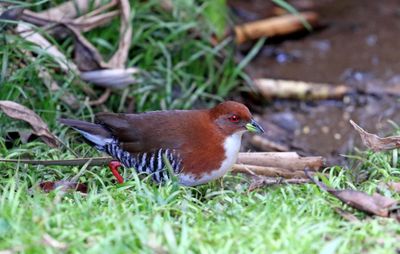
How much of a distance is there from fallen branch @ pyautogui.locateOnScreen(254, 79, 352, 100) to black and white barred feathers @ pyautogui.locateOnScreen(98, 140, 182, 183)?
3.02 metres

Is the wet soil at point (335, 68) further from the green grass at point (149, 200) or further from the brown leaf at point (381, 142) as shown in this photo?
the brown leaf at point (381, 142)

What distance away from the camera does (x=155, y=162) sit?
5301 mm

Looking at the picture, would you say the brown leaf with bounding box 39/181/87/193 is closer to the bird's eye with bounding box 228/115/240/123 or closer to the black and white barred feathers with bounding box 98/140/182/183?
the black and white barred feathers with bounding box 98/140/182/183

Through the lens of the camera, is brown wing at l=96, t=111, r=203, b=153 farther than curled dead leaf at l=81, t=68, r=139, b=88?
No

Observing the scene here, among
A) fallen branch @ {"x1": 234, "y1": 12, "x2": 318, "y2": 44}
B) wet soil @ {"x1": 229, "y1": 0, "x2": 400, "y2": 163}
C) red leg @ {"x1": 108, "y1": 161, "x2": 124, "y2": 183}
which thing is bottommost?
wet soil @ {"x1": 229, "y1": 0, "x2": 400, "y2": 163}

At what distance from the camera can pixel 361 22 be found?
9781 mm

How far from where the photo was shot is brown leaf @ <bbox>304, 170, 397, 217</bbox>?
4.43m

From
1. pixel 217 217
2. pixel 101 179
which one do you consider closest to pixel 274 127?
pixel 101 179

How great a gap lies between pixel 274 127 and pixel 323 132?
44cm

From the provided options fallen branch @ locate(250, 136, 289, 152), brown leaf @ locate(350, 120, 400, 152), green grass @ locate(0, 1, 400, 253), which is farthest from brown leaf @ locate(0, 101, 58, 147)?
brown leaf @ locate(350, 120, 400, 152)

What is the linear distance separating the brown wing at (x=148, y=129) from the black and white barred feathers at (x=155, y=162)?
3cm

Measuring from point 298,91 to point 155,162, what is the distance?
3234 millimetres

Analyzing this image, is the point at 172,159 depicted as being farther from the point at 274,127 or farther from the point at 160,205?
the point at 274,127

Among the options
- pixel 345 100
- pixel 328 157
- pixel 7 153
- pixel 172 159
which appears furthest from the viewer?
pixel 345 100
